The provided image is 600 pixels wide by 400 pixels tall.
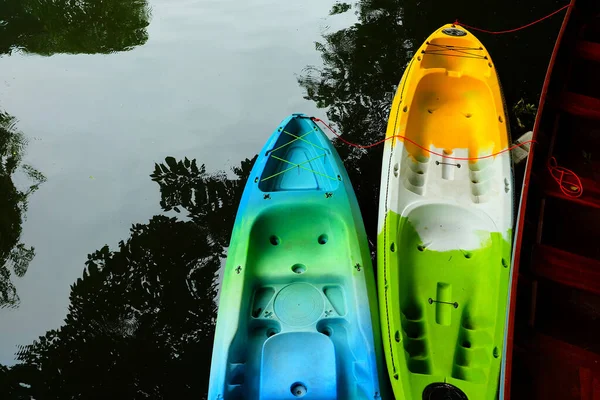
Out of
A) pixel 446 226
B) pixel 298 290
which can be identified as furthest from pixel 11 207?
pixel 446 226

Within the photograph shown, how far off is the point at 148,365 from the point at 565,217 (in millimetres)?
3169

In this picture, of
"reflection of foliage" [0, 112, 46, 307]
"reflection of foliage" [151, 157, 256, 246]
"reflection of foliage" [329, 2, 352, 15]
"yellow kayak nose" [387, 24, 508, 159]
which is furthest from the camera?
"reflection of foliage" [329, 2, 352, 15]

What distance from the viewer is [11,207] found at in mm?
4105

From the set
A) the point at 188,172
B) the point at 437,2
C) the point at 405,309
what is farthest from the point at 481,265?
the point at 437,2

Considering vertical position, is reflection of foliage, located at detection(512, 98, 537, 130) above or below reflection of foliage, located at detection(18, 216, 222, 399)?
above

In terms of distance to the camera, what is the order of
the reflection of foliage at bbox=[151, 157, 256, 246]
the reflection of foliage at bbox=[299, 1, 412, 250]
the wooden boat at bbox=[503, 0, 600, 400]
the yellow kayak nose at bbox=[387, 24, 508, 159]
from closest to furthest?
the wooden boat at bbox=[503, 0, 600, 400]
the yellow kayak nose at bbox=[387, 24, 508, 159]
the reflection of foliage at bbox=[151, 157, 256, 246]
the reflection of foliage at bbox=[299, 1, 412, 250]

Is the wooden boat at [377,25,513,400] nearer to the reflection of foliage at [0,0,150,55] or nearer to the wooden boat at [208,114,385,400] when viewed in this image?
the wooden boat at [208,114,385,400]

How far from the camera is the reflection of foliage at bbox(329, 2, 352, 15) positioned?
6.44 meters

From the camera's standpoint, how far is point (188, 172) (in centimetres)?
449

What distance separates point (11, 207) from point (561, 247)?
4.68 metres

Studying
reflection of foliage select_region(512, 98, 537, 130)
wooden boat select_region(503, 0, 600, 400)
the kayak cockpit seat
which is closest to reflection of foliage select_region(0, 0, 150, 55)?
reflection of foliage select_region(512, 98, 537, 130)

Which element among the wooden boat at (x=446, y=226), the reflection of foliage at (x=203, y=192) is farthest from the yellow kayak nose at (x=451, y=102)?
the reflection of foliage at (x=203, y=192)

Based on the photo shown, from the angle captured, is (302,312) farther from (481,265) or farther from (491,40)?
(491,40)

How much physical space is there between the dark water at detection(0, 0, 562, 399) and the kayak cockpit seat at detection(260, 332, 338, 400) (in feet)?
2.42
